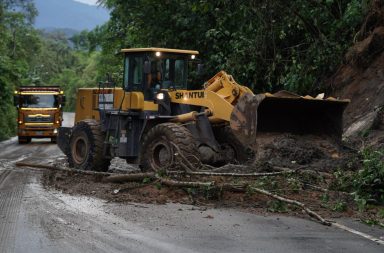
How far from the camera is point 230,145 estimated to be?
13984 mm

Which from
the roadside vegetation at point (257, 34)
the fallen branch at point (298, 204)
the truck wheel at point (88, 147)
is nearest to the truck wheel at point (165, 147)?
the truck wheel at point (88, 147)

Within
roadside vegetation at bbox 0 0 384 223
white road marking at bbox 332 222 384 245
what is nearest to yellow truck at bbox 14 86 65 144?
roadside vegetation at bbox 0 0 384 223

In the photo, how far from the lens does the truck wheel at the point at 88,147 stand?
1525 cm

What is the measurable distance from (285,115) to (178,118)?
94.2 inches

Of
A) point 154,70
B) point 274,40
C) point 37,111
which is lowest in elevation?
point 37,111

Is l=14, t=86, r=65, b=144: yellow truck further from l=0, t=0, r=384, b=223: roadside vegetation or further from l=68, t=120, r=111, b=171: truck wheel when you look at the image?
l=68, t=120, r=111, b=171: truck wheel

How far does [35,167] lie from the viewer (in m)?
16.8

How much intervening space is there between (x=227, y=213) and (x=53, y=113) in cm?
2324

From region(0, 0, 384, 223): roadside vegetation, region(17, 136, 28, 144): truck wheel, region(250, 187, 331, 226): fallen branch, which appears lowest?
region(17, 136, 28, 144): truck wheel

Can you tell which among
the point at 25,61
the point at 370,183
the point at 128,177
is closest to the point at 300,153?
the point at 370,183

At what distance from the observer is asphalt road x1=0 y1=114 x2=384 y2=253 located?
749 cm

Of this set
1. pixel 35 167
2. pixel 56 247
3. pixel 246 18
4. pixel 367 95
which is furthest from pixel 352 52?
pixel 56 247

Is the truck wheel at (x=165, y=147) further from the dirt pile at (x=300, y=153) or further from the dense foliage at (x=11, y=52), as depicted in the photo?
the dense foliage at (x=11, y=52)

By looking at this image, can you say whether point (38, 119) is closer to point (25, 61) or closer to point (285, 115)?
point (285, 115)
